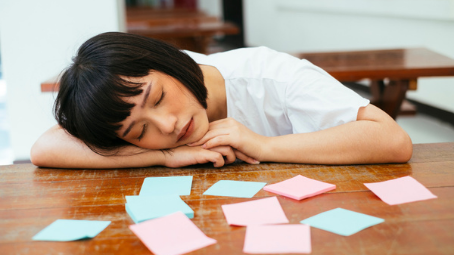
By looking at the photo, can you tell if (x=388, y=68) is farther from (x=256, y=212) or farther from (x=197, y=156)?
(x=256, y=212)

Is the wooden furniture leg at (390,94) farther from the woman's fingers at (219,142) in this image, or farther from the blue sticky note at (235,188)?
the blue sticky note at (235,188)

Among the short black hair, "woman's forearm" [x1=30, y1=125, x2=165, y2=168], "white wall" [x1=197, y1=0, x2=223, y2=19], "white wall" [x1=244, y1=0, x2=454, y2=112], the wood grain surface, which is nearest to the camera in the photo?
the short black hair

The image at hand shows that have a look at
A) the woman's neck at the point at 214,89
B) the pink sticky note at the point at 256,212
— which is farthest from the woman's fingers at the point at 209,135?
the pink sticky note at the point at 256,212

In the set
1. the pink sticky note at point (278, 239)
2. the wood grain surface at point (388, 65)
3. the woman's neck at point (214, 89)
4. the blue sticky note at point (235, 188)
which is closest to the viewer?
the pink sticky note at point (278, 239)

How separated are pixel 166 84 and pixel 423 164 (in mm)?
617

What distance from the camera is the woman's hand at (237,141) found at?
108 cm

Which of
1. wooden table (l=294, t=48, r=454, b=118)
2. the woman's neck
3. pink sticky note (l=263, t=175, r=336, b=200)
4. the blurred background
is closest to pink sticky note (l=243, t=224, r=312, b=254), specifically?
pink sticky note (l=263, t=175, r=336, b=200)

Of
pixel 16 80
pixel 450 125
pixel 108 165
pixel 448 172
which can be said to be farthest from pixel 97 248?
pixel 450 125

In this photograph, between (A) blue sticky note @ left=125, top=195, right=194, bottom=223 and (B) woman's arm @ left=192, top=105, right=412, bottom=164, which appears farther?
(B) woman's arm @ left=192, top=105, right=412, bottom=164

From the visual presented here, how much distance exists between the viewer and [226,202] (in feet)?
2.74

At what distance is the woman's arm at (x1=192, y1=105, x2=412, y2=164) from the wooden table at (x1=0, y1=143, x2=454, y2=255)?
2 centimetres

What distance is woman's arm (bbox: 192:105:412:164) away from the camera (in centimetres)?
103

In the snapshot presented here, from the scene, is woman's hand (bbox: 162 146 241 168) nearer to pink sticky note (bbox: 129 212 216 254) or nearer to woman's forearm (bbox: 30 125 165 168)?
woman's forearm (bbox: 30 125 165 168)

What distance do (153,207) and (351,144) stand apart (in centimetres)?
49
